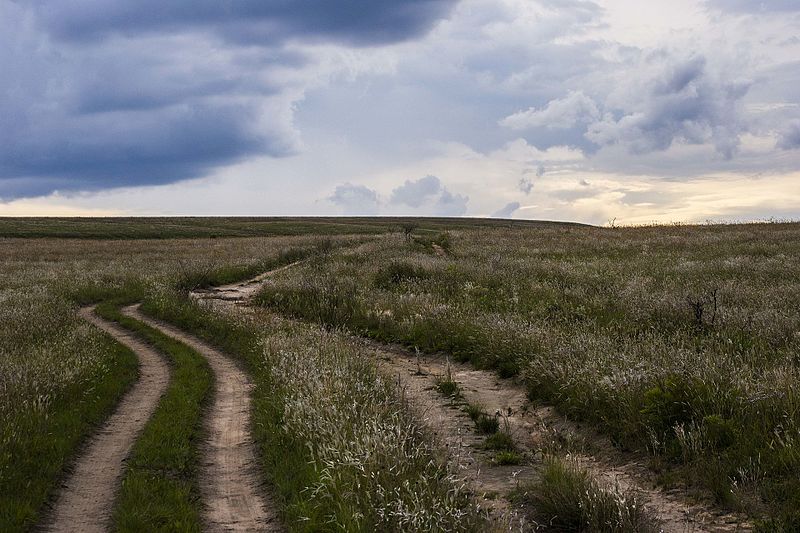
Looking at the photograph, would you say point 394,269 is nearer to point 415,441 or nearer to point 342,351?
point 342,351

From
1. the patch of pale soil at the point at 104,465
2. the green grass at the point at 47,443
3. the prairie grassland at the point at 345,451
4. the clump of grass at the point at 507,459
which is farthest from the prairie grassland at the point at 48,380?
the clump of grass at the point at 507,459

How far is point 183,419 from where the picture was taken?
940 centimetres

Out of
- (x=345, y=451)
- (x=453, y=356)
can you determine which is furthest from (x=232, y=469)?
(x=453, y=356)

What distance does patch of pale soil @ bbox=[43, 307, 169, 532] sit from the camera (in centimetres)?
636

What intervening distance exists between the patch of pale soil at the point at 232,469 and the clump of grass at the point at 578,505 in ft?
8.75

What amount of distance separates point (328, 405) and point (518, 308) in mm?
8802

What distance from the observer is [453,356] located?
13414mm

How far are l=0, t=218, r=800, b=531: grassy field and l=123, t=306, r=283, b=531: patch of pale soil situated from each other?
245mm

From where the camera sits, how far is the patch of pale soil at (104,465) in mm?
6359

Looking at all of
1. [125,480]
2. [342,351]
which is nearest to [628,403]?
[342,351]

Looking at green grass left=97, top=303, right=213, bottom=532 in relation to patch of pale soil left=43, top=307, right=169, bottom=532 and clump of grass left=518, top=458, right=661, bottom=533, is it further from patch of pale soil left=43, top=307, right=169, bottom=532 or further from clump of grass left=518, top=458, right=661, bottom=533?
clump of grass left=518, top=458, right=661, bottom=533

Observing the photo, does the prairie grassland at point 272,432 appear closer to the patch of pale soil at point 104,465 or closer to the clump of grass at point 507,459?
the patch of pale soil at point 104,465

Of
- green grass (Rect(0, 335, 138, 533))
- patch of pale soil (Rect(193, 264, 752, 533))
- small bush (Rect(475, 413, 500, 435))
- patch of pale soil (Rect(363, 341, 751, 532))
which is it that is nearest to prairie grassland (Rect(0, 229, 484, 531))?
green grass (Rect(0, 335, 138, 533))

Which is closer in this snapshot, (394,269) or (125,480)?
(125,480)
